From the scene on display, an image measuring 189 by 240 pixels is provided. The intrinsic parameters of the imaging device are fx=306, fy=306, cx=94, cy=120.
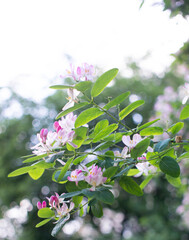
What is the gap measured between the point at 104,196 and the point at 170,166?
16cm

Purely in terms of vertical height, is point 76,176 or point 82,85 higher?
point 82,85

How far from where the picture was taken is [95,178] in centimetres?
61

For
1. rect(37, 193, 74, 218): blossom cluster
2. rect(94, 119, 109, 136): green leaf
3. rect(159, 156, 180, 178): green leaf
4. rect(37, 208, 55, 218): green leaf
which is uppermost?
rect(94, 119, 109, 136): green leaf

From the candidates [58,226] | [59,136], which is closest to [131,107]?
[59,136]

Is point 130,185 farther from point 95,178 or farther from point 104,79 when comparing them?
point 104,79

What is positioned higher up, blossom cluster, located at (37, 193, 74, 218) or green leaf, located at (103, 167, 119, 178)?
green leaf, located at (103, 167, 119, 178)

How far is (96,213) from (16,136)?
5.59 metres

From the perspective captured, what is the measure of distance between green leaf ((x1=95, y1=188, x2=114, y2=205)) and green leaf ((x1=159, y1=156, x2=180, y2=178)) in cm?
13

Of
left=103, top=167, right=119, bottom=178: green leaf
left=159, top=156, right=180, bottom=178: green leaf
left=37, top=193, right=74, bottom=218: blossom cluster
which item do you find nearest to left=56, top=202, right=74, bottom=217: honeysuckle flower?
left=37, top=193, right=74, bottom=218: blossom cluster

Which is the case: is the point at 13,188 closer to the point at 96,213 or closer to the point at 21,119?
the point at 21,119

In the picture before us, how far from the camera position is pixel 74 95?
653mm

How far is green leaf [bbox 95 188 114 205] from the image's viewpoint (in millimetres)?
568

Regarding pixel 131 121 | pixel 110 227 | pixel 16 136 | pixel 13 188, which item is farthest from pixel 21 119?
pixel 110 227

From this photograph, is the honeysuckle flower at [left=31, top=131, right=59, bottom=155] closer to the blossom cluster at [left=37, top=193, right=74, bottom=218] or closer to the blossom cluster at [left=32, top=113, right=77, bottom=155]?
the blossom cluster at [left=32, top=113, right=77, bottom=155]
